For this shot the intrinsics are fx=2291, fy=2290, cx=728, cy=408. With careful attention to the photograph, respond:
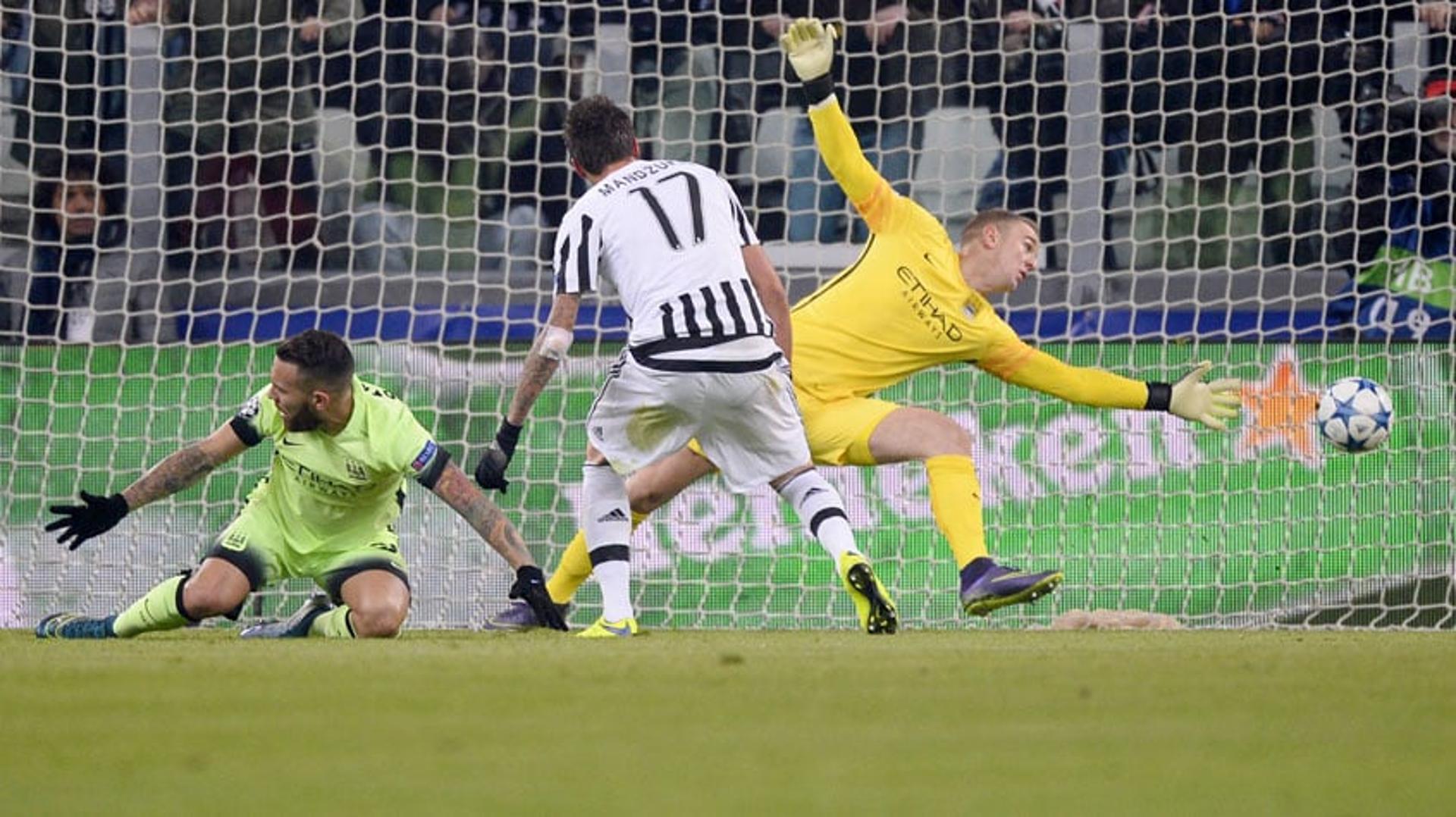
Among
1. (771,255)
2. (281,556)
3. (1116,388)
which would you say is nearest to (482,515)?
(281,556)

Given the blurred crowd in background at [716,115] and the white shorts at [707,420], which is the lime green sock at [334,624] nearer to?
the white shorts at [707,420]

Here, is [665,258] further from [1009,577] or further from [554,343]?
[1009,577]

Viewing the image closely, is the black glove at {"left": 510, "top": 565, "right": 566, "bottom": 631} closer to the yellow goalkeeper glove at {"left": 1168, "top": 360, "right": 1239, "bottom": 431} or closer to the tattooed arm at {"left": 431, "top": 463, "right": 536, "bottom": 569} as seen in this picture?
the tattooed arm at {"left": 431, "top": 463, "right": 536, "bottom": 569}

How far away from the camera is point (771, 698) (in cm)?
420

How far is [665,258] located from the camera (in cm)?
690

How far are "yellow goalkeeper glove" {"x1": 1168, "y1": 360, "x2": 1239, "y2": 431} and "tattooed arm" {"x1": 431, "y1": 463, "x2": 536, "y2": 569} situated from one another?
2.37 metres

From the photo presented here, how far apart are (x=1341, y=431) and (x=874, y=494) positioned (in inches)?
85.0

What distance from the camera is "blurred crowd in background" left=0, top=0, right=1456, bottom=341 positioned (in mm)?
10492

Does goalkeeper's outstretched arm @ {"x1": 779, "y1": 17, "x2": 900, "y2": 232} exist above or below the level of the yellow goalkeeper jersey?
above

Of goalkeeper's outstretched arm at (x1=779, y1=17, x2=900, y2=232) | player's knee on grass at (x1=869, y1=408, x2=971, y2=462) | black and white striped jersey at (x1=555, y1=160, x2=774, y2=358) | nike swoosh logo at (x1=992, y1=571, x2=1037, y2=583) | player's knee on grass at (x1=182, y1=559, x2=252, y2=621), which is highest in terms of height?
goalkeeper's outstretched arm at (x1=779, y1=17, x2=900, y2=232)

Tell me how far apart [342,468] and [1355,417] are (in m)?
3.56

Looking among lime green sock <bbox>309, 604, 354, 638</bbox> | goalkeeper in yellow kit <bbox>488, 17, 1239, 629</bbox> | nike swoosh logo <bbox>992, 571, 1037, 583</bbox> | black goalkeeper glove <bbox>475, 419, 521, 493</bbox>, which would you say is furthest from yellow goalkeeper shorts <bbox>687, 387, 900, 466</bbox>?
lime green sock <bbox>309, 604, 354, 638</bbox>

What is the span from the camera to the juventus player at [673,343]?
271 inches

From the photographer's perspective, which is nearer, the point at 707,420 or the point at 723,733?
the point at 723,733
